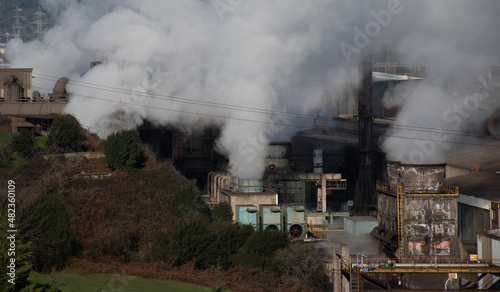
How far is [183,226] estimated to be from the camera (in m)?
28.0

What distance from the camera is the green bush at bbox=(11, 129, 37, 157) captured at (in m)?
36.0

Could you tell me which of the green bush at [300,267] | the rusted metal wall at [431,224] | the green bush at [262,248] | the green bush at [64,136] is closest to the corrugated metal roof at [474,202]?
the rusted metal wall at [431,224]

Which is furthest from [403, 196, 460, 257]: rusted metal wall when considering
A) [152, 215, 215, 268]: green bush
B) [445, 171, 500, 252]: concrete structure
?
[152, 215, 215, 268]: green bush

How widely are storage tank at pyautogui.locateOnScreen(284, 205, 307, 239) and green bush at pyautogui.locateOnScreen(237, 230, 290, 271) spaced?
3534mm

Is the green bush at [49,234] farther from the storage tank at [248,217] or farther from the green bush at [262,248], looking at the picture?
the storage tank at [248,217]

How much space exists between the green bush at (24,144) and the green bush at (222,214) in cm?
1192

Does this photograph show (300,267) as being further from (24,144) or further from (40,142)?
(40,142)

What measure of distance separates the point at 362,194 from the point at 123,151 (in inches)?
845

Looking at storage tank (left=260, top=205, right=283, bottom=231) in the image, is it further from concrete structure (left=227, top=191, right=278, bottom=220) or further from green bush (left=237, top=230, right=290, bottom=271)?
concrete structure (left=227, top=191, right=278, bottom=220)

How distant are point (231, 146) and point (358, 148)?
15.8 meters

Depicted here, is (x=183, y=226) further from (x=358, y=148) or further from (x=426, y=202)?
(x=358, y=148)

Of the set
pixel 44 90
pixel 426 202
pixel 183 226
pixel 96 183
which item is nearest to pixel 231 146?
pixel 96 183

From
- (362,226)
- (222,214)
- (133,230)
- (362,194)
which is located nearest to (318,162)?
(362,194)

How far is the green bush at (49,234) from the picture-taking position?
2448cm
